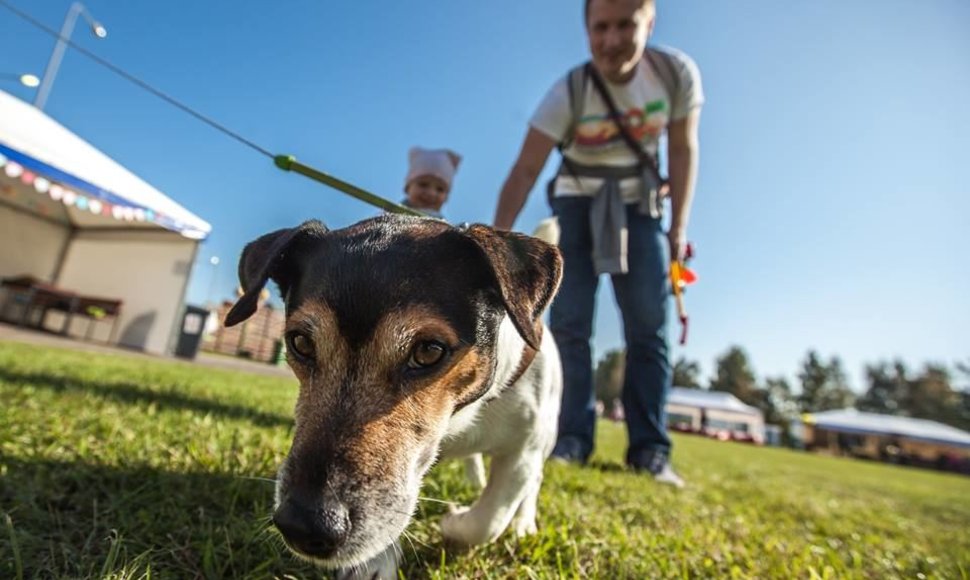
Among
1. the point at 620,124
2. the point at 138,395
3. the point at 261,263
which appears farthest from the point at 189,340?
the point at 261,263

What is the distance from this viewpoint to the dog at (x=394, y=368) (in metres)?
1.32

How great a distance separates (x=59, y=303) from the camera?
17.7 metres

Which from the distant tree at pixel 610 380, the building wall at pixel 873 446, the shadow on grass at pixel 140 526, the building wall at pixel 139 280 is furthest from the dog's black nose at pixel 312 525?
the distant tree at pixel 610 380

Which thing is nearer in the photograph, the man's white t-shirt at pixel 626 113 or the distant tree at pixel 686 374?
the man's white t-shirt at pixel 626 113

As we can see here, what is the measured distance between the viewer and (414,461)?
1543 millimetres

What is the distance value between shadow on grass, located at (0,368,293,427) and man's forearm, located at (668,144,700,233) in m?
3.72

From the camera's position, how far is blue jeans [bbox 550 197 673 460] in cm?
440

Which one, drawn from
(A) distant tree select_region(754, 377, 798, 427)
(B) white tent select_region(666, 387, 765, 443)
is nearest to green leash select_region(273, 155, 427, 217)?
(B) white tent select_region(666, 387, 765, 443)

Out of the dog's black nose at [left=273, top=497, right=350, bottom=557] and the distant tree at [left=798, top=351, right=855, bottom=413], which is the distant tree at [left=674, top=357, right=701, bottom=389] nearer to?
the distant tree at [left=798, top=351, right=855, bottom=413]

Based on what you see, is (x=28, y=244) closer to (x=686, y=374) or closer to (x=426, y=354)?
(x=426, y=354)

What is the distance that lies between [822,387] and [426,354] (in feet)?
353

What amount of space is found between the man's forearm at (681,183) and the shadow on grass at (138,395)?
12.2 feet

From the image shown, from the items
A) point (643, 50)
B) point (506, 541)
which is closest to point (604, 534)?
point (506, 541)

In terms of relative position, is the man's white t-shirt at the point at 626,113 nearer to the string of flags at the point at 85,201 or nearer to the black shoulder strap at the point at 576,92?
the black shoulder strap at the point at 576,92
